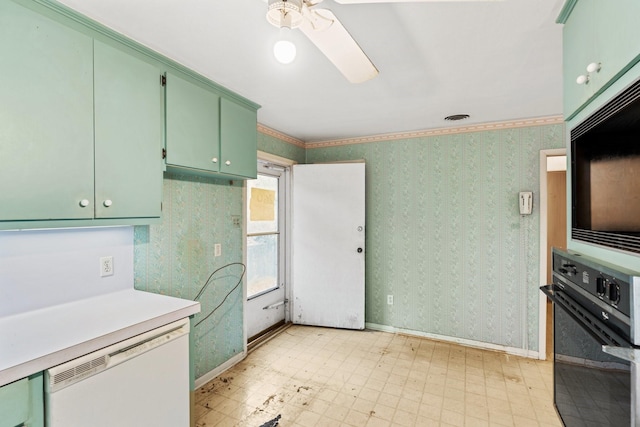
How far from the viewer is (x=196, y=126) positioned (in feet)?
A: 6.65

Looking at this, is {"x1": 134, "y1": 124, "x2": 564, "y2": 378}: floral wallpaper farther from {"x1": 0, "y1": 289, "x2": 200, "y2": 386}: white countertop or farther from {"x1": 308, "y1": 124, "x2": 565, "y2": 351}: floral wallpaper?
{"x1": 0, "y1": 289, "x2": 200, "y2": 386}: white countertop

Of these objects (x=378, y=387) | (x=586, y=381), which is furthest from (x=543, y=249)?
(x=586, y=381)

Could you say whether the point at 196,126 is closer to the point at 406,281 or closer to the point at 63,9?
the point at 63,9

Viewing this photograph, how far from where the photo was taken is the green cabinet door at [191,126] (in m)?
1.86

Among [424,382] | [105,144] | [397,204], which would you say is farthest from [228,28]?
[424,382]

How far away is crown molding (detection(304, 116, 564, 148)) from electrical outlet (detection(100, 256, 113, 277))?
105 inches

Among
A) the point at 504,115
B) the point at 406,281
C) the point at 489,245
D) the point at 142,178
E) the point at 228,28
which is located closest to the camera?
the point at 228,28

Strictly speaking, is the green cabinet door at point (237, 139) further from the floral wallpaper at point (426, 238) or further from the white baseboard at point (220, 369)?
the white baseboard at point (220, 369)

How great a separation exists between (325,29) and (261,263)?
2739 millimetres

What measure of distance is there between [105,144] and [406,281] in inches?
118

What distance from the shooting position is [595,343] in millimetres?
875

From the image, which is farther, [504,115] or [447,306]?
[447,306]

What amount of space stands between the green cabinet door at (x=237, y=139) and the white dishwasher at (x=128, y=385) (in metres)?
1.21

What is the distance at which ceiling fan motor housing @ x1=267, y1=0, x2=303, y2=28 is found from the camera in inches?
37.6
